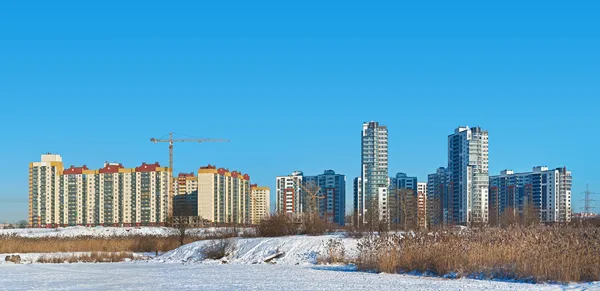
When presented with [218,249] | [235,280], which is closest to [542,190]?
[218,249]

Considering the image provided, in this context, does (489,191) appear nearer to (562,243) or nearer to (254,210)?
(254,210)

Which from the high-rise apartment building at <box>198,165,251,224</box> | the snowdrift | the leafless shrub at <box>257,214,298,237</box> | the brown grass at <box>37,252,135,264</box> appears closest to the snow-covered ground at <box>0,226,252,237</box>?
the leafless shrub at <box>257,214,298,237</box>

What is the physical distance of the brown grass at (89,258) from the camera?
91.7 ft

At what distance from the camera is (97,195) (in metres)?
105

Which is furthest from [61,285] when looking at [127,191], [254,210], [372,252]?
[254,210]

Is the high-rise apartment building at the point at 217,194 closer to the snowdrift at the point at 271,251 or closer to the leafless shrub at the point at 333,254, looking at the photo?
the snowdrift at the point at 271,251

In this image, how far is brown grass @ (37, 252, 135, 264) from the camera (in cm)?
2794

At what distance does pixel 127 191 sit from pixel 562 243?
304 ft

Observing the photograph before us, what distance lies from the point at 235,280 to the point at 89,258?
42.7 ft

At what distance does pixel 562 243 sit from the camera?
17094 mm

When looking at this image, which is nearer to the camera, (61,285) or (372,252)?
(61,285)

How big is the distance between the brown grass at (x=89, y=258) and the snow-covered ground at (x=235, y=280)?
4784 mm

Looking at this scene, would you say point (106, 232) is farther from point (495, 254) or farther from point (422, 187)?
point (422, 187)

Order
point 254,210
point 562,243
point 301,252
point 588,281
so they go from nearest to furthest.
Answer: point 588,281 → point 562,243 → point 301,252 → point 254,210
